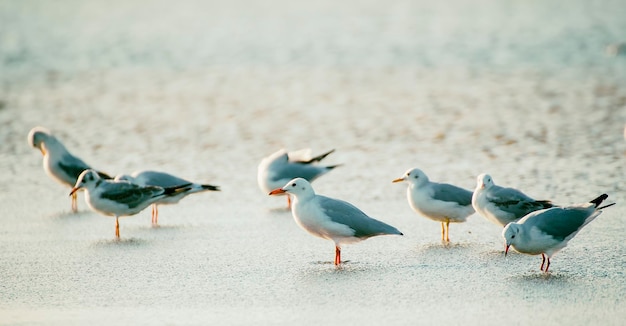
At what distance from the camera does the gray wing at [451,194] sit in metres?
8.55

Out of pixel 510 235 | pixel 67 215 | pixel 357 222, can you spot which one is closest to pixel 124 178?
pixel 67 215

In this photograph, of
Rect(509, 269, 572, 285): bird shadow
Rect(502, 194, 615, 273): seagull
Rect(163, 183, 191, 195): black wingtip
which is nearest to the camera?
Rect(509, 269, 572, 285): bird shadow

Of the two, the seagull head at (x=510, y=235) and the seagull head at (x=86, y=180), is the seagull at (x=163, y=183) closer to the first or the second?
the seagull head at (x=86, y=180)

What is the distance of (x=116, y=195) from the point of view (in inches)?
352

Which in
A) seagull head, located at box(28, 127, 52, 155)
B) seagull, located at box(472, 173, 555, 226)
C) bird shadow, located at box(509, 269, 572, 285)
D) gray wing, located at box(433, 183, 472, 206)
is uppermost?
seagull head, located at box(28, 127, 52, 155)

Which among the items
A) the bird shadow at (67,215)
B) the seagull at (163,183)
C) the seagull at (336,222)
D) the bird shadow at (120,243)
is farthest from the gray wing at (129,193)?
the seagull at (336,222)

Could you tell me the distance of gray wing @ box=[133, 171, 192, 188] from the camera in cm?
990

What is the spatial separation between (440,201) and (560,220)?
4.19 feet

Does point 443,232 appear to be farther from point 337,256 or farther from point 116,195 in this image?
point 116,195

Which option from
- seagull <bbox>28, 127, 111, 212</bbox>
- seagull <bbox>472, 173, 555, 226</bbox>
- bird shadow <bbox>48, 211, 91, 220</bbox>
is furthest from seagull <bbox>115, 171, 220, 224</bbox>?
seagull <bbox>472, 173, 555, 226</bbox>

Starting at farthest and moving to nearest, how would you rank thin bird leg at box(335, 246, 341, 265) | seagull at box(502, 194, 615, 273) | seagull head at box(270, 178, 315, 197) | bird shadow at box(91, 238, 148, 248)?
bird shadow at box(91, 238, 148, 248) < seagull head at box(270, 178, 315, 197) < thin bird leg at box(335, 246, 341, 265) < seagull at box(502, 194, 615, 273)

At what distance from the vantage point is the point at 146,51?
23.0 meters

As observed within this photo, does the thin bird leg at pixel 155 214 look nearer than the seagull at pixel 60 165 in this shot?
Yes

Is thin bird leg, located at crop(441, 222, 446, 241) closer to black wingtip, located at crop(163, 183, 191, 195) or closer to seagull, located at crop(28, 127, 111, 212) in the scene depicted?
black wingtip, located at crop(163, 183, 191, 195)
